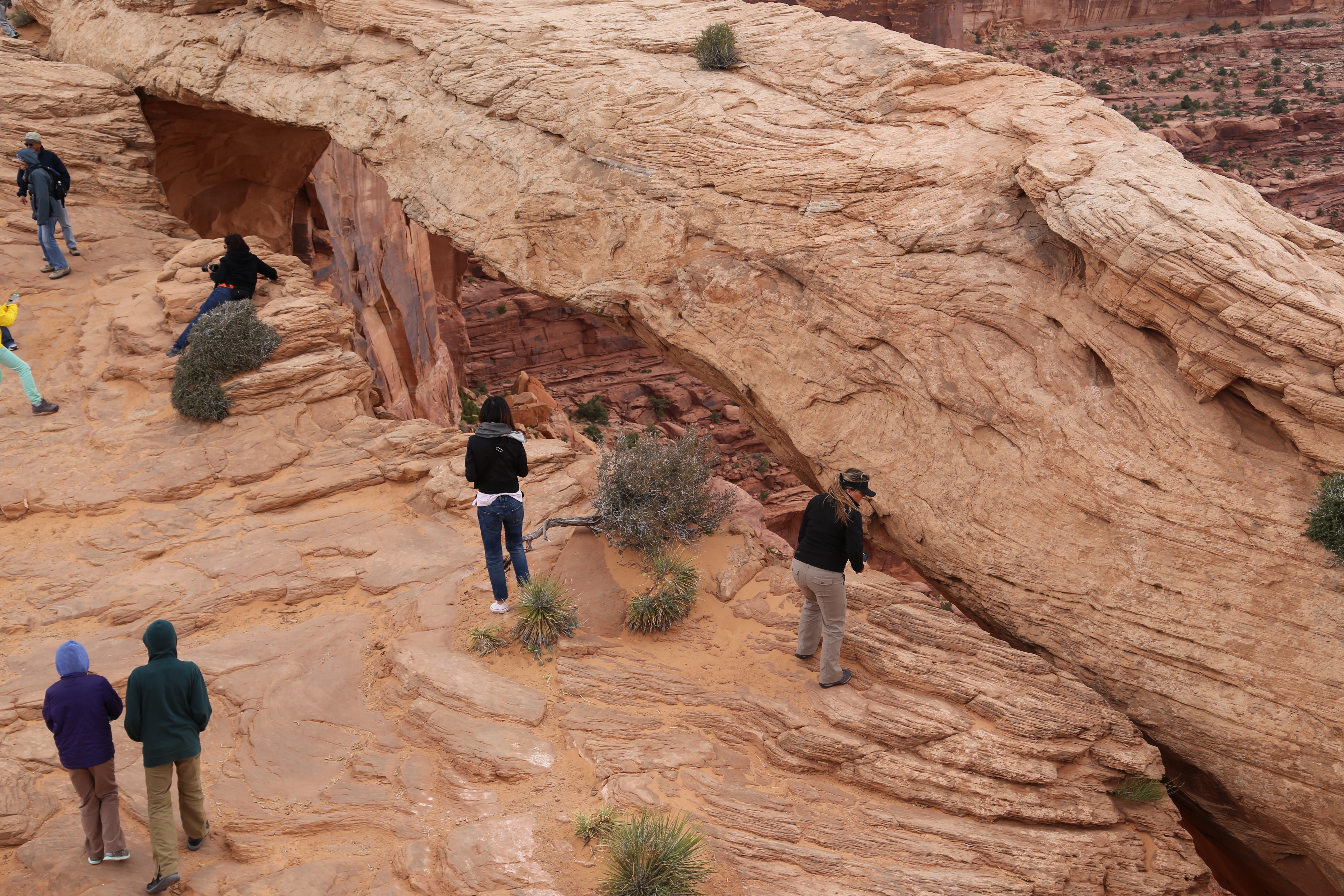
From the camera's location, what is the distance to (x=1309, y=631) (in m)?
7.55

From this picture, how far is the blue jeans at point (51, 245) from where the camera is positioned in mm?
14984

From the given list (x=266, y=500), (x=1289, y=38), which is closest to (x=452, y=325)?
(x=266, y=500)

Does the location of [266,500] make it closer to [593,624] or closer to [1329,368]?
[593,624]

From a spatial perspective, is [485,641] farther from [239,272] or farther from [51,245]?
[51,245]

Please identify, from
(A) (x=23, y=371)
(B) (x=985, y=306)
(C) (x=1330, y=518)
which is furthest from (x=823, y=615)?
(A) (x=23, y=371)

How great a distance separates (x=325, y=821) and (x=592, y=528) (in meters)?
4.25

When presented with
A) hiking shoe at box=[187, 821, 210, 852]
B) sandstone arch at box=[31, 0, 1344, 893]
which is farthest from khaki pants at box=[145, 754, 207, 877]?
sandstone arch at box=[31, 0, 1344, 893]

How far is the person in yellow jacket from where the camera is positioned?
481 inches

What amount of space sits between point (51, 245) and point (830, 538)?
1473 cm

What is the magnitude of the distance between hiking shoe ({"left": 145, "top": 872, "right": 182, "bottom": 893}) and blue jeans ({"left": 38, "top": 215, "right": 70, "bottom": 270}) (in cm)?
1289

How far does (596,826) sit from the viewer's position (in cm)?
660

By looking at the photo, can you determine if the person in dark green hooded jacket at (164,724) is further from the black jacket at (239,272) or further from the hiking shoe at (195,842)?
the black jacket at (239,272)

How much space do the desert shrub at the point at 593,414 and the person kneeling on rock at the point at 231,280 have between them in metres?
21.7

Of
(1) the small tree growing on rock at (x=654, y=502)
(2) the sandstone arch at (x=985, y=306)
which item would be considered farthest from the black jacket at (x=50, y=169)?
(1) the small tree growing on rock at (x=654, y=502)
